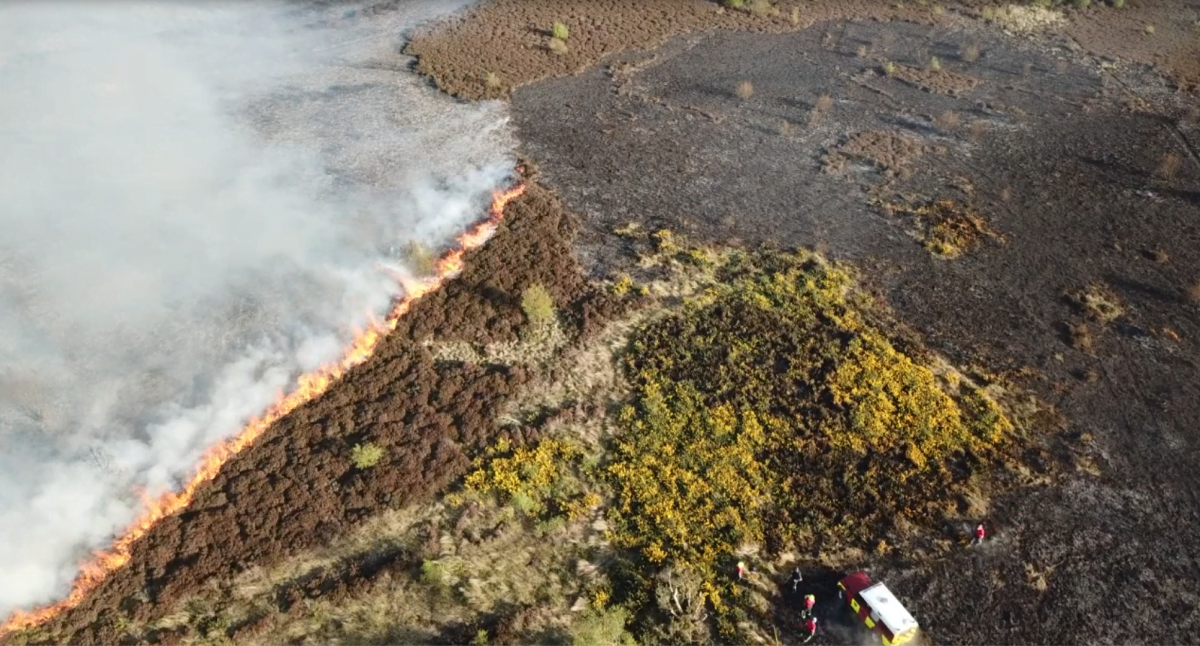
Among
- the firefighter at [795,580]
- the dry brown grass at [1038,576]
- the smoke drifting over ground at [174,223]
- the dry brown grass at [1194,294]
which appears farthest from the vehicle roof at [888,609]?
the dry brown grass at [1194,294]

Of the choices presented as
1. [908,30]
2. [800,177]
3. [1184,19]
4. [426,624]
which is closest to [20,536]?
[426,624]

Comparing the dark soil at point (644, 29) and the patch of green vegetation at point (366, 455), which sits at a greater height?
the dark soil at point (644, 29)

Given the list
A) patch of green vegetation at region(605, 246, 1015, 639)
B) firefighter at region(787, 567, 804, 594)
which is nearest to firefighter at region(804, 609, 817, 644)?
firefighter at region(787, 567, 804, 594)

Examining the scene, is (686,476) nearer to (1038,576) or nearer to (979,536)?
(979,536)

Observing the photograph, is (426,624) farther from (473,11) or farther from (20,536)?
(473,11)

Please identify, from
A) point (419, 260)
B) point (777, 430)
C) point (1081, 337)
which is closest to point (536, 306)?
point (419, 260)

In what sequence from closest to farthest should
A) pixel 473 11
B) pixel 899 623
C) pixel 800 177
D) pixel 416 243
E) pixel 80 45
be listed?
pixel 899 623 < pixel 416 243 < pixel 800 177 < pixel 80 45 < pixel 473 11

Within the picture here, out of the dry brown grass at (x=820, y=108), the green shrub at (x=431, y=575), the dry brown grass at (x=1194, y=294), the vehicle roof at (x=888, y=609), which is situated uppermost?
the dry brown grass at (x=820, y=108)

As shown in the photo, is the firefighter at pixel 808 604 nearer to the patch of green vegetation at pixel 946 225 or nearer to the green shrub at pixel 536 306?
the green shrub at pixel 536 306
